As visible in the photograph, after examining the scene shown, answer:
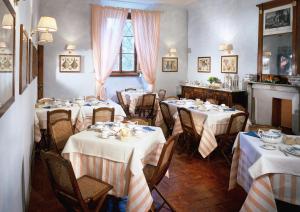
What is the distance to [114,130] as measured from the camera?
362 centimetres

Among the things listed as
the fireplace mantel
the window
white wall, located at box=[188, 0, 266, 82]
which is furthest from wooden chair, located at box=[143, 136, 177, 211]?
the window

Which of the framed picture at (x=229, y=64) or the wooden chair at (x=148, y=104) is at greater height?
the framed picture at (x=229, y=64)

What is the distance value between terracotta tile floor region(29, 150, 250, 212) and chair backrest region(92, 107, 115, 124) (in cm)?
128

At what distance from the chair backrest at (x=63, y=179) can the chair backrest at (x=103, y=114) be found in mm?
2564

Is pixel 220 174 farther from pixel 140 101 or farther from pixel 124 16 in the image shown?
pixel 124 16

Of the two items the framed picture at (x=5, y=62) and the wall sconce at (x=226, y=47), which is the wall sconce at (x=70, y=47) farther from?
the framed picture at (x=5, y=62)

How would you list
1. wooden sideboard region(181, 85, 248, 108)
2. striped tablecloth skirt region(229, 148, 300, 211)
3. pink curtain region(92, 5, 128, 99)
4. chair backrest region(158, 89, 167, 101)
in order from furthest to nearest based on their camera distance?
chair backrest region(158, 89, 167, 101) < pink curtain region(92, 5, 128, 99) < wooden sideboard region(181, 85, 248, 108) < striped tablecloth skirt region(229, 148, 300, 211)

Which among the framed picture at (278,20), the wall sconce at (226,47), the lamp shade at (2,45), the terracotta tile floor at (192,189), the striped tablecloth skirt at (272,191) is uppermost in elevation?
the framed picture at (278,20)

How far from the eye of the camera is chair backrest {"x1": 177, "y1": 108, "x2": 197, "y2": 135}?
516 centimetres

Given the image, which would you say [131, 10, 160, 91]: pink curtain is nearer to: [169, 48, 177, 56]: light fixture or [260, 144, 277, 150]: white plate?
[169, 48, 177, 56]: light fixture

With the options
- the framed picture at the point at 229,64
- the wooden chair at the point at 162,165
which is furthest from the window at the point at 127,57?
the wooden chair at the point at 162,165

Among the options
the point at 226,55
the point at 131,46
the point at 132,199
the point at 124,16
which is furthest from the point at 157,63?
the point at 132,199

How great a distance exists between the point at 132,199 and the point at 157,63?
331 inches

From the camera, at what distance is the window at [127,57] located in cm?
1043
